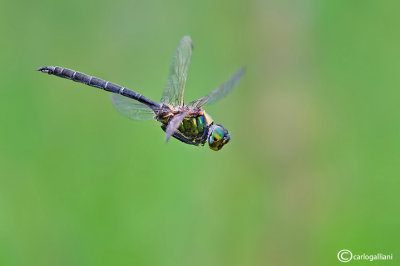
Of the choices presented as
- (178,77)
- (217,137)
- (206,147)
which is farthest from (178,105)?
(206,147)

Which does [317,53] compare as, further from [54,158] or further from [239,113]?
[54,158]

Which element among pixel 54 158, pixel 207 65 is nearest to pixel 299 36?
pixel 207 65

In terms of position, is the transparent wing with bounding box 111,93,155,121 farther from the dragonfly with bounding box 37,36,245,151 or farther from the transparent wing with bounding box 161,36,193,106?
the transparent wing with bounding box 161,36,193,106

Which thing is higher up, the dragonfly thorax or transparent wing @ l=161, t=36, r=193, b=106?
transparent wing @ l=161, t=36, r=193, b=106

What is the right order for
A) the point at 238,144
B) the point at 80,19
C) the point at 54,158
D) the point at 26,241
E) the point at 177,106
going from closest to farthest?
the point at 177,106
the point at 26,241
the point at 54,158
the point at 238,144
the point at 80,19

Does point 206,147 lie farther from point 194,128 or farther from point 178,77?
point 194,128

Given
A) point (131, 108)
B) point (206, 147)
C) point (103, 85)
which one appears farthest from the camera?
point (206, 147)

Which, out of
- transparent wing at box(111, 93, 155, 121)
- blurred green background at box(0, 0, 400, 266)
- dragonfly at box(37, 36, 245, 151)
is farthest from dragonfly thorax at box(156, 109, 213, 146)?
blurred green background at box(0, 0, 400, 266)
